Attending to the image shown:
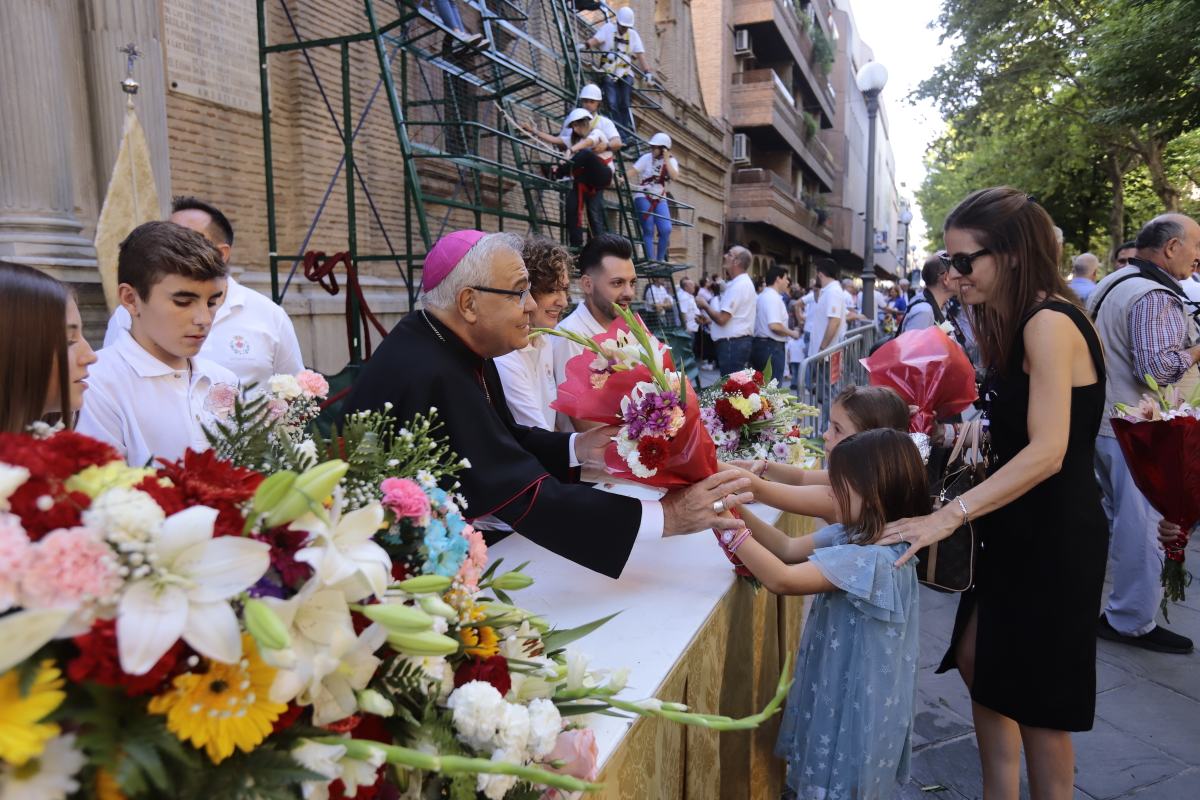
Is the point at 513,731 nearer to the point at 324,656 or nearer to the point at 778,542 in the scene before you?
the point at 324,656

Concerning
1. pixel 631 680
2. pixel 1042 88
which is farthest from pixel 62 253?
pixel 1042 88

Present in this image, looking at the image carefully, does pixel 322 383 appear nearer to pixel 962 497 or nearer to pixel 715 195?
pixel 962 497

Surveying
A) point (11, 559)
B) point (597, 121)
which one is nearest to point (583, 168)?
point (597, 121)

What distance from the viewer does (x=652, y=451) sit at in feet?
6.22

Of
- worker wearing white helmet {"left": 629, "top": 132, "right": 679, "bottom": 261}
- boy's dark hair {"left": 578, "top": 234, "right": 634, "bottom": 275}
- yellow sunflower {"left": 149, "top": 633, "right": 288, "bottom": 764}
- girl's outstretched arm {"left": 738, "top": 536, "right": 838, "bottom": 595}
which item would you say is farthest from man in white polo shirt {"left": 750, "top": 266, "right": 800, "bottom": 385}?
yellow sunflower {"left": 149, "top": 633, "right": 288, "bottom": 764}

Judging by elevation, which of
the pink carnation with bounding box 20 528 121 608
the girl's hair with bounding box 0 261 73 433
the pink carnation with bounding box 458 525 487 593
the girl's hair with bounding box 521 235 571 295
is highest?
the girl's hair with bounding box 521 235 571 295

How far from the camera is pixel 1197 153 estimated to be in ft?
51.4

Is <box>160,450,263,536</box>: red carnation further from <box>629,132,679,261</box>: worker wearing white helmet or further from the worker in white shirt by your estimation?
<box>629,132,679,261</box>: worker wearing white helmet

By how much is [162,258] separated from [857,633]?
85.4 inches

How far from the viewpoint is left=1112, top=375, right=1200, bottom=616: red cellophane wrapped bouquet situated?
2650 millimetres

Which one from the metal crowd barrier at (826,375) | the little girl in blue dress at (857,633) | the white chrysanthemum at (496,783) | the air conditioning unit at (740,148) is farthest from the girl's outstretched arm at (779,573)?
the air conditioning unit at (740,148)

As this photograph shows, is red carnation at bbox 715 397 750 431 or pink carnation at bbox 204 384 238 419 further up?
pink carnation at bbox 204 384 238 419

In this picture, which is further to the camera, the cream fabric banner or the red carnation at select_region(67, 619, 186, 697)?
the cream fabric banner

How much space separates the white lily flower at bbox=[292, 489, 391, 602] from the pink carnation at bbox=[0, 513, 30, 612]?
0.22m
